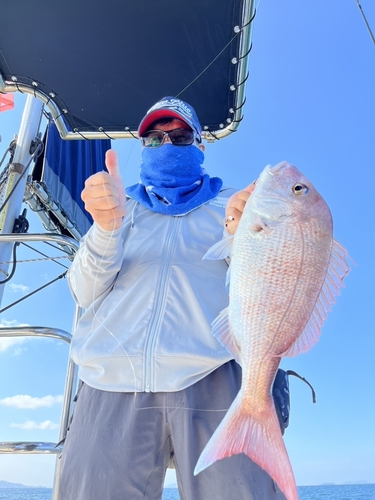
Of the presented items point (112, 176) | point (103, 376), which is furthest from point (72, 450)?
point (112, 176)

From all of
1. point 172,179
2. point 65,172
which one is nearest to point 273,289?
point 172,179

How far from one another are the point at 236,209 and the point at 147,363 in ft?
2.13

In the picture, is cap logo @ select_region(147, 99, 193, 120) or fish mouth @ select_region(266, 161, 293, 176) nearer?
fish mouth @ select_region(266, 161, 293, 176)

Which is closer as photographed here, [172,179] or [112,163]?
[112,163]

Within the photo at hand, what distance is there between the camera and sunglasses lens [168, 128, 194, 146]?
2.14 metres

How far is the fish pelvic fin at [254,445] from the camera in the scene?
1092mm

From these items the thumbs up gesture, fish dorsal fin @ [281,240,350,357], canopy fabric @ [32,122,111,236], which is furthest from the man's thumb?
canopy fabric @ [32,122,111,236]

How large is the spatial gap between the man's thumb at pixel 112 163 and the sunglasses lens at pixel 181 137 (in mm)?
683

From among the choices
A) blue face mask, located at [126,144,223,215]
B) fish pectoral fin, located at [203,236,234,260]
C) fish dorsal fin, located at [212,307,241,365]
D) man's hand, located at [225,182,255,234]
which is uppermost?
blue face mask, located at [126,144,223,215]

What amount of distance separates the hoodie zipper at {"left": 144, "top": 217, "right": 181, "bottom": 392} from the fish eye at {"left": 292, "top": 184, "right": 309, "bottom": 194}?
595 millimetres

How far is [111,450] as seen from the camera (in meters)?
1.44

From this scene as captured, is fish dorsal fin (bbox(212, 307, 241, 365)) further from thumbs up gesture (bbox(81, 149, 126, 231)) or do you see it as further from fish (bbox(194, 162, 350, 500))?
thumbs up gesture (bbox(81, 149, 126, 231))

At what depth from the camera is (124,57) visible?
295 cm

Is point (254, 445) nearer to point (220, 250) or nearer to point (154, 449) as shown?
point (154, 449)
